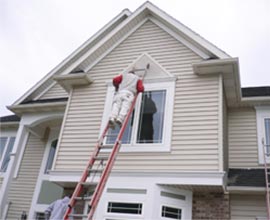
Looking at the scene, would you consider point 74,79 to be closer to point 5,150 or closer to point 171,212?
point 171,212

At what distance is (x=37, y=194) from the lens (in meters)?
10.8

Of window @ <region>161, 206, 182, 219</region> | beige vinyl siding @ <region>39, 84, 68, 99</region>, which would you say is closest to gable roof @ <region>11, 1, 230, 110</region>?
beige vinyl siding @ <region>39, 84, 68, 99</region>

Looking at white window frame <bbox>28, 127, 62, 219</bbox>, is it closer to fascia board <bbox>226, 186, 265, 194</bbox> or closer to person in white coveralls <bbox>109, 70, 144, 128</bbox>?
person in white coveralls <bbox>109, 70, 144, 128</bbox>

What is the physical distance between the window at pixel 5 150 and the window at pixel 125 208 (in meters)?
6.54

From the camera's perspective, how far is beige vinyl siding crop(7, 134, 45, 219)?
10.9 m

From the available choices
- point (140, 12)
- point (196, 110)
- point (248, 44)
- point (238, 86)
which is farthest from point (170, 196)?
point (248, 44)

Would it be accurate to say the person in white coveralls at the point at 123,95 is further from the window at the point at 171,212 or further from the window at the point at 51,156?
the window at the point at 51,156

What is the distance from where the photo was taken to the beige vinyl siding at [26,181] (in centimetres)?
1093

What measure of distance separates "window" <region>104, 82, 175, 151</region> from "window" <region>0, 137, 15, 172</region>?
599 cm

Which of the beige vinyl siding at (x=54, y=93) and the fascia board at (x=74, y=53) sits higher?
the fascia board at (x=74, y=53)

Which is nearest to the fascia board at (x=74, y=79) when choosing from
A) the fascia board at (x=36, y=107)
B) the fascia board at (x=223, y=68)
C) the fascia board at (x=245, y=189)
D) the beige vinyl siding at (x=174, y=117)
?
the beige vinyl siding at (x=174, y=117)

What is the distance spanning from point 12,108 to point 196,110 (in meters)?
6.52

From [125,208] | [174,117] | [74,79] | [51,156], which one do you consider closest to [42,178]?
[51,156]

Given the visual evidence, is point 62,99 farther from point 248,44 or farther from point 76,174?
point 248,44
